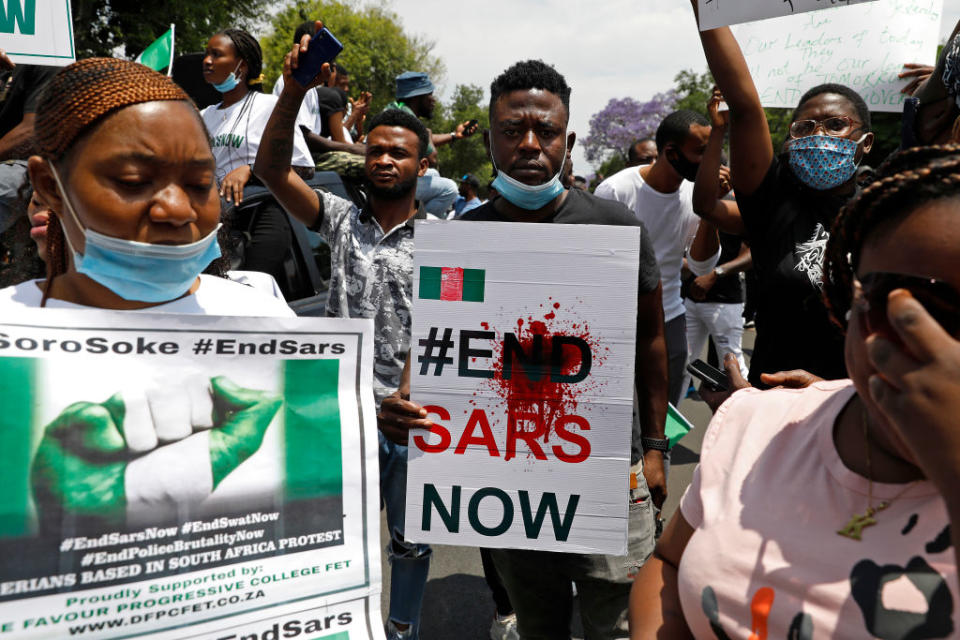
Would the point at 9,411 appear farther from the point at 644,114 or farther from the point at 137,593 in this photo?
the point at 644,114

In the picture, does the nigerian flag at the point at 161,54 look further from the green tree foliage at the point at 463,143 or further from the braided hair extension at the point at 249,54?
the green tree foliage at the point at 463,143

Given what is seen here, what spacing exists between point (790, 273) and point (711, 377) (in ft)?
1.85

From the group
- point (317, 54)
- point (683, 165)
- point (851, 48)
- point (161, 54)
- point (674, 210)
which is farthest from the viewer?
point (674, 210)

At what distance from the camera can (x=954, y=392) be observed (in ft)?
2.68

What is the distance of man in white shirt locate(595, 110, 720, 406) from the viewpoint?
396 centimetres

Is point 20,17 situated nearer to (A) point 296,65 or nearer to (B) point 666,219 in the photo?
(A) point 296,65

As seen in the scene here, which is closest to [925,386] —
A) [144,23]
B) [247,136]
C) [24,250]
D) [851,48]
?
[24,250]

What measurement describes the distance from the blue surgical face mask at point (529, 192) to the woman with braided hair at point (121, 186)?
4.02ft

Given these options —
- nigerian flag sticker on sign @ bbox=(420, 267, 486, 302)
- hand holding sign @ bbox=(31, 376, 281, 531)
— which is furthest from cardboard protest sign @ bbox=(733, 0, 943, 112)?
hand holding sign @ bbox=(31, 376, 281, 531)

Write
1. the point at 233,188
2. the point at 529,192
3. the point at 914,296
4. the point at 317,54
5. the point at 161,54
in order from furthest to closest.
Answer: the point at 161,54 → the point at 233,188 → the point at 529,192 → the point at 317,54 → the point at 914,296

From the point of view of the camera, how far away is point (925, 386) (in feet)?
2.73

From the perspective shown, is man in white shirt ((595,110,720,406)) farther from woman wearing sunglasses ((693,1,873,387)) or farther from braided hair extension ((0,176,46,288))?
braided hair extension ((0,176,46,288))

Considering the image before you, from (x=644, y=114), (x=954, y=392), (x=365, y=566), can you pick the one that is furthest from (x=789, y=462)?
(x=644, y=114)

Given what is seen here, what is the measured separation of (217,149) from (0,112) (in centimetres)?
109
